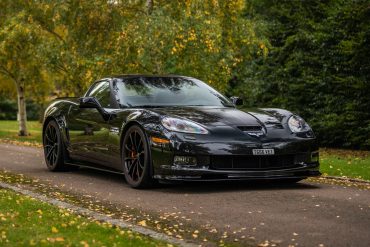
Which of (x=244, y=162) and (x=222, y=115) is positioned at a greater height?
(x=222, y=115)

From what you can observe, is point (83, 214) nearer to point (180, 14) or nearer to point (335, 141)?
point (180, 14)

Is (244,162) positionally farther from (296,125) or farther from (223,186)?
(296,125)

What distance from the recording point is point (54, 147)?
457 inches

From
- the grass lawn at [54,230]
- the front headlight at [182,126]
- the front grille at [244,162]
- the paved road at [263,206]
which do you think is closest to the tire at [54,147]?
the paved road at [263,206]

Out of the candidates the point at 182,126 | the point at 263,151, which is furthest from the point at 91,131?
the point at 263,151

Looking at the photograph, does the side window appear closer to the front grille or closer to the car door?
the car door

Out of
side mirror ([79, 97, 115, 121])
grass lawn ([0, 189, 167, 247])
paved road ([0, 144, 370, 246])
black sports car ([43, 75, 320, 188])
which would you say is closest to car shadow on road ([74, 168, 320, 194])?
paved road ([0, 144, 370, 246])

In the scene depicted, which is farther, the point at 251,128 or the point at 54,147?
the point at 54,147

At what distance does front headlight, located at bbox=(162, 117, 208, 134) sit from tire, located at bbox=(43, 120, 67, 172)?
10.8 feet

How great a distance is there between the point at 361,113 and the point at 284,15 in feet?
19.2

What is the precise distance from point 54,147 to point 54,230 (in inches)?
232

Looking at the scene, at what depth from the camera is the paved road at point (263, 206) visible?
6.00 m

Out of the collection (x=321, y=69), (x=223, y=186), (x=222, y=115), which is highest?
(x=321, y=69)

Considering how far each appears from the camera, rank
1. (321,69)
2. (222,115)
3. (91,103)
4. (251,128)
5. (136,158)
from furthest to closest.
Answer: (321,69), (91,103), (136,158), (222,115), (251,128)
